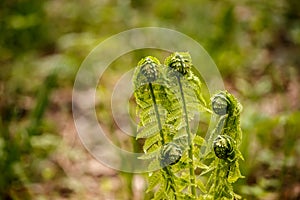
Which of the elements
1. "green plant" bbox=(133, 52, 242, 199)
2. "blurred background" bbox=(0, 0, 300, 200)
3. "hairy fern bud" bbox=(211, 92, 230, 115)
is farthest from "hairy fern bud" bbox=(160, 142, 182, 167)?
"blurred background" bbox=(0, 0, 300, 200)

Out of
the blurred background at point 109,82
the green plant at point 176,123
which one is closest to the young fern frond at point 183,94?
the green plant at point 176,123

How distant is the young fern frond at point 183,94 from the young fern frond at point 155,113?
2 centimetres

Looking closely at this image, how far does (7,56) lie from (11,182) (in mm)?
1099

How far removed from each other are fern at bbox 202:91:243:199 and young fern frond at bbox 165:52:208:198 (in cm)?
5

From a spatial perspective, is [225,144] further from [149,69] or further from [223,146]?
[149,69]

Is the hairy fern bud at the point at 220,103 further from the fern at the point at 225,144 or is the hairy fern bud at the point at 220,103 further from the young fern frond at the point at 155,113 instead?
the young fern frond at the point at 155,113

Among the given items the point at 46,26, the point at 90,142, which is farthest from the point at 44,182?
the point at 46,26

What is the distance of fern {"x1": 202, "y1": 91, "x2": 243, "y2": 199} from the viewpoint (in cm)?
122

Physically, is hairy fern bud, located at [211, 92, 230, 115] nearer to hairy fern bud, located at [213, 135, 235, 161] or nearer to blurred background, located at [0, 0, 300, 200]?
hairy fern bud, located at [213, 135, 235, 161]

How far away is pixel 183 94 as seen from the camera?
1272 millimetres

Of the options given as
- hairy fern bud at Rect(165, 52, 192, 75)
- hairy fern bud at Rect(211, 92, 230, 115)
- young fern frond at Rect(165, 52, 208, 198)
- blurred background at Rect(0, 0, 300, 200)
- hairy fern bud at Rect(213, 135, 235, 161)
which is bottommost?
hairy fern bud at Rect(213, 135, 235, 161)

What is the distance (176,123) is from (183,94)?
0.27 ft

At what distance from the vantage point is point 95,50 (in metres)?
2.90

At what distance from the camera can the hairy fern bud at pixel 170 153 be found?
48.1 inches
